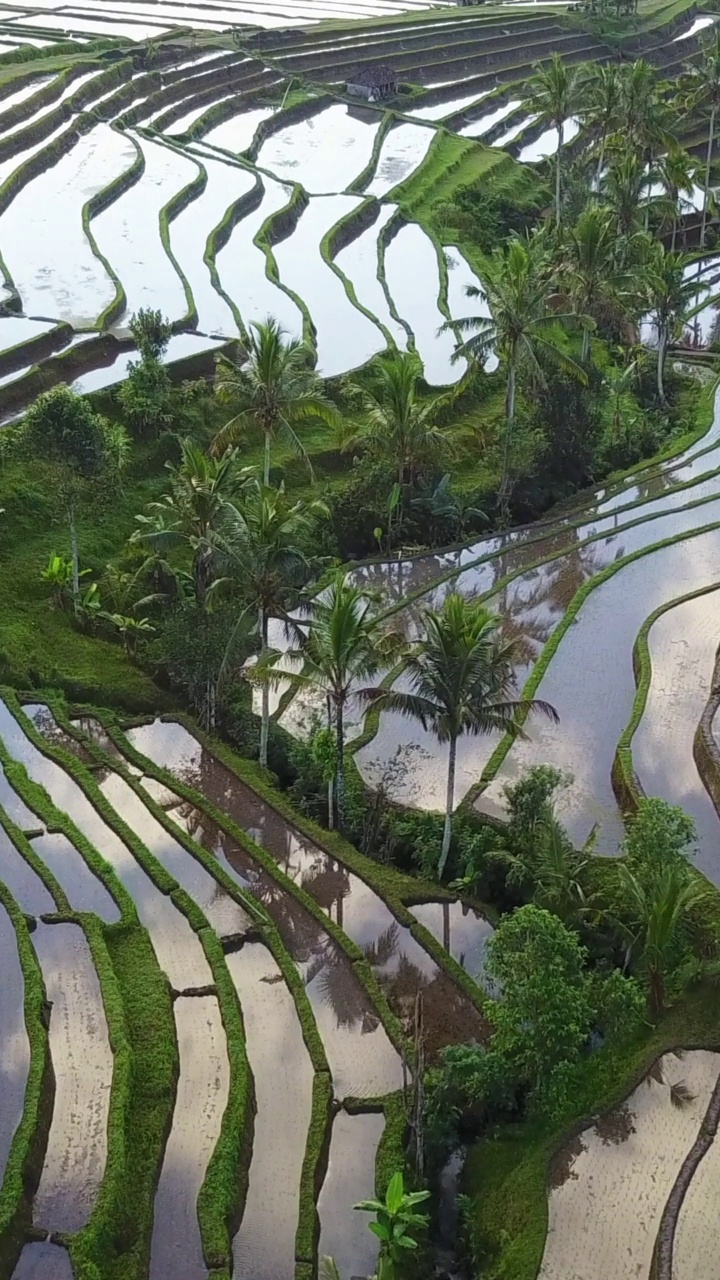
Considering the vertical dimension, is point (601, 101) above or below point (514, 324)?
above

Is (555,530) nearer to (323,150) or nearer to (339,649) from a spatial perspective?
(339,649)

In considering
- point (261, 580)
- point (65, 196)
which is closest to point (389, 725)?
point (261, 580)

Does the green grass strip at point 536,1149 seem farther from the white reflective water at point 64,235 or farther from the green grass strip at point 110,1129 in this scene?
the white reflective water at point 64,235

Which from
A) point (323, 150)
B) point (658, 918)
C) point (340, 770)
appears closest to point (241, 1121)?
point (658, 918)

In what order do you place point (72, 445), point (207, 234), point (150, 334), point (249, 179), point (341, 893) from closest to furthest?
point (341, 893), point (72, 445), point (150, 334), point (207, 234), point (249, 179)

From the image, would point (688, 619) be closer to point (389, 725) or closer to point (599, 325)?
point (389, 725)

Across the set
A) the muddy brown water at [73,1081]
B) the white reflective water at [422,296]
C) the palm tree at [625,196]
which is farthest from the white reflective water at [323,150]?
the muddy brown water at [73,1081]
